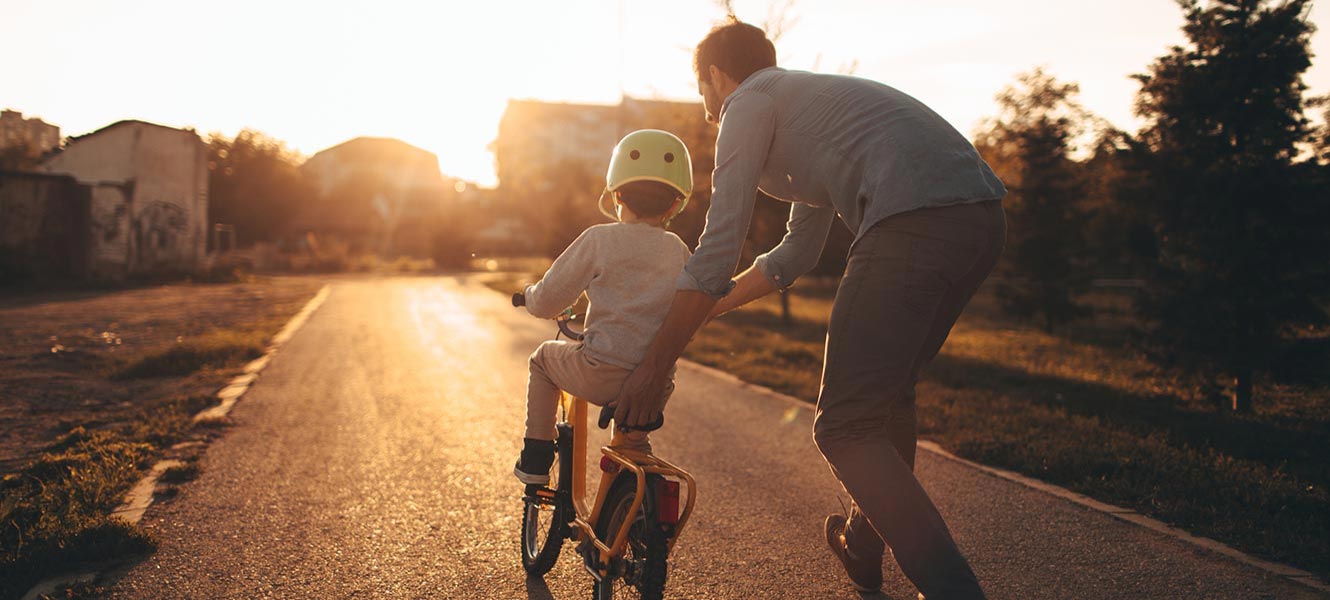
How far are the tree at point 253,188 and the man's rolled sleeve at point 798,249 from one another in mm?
55348

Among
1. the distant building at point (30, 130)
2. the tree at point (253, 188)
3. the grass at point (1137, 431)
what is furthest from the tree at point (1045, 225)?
the tree at point (253, 188)

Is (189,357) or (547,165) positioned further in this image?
(547,165)

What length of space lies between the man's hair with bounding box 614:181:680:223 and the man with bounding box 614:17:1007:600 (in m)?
0.36

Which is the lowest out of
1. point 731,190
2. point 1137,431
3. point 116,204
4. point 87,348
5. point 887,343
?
point 87,348

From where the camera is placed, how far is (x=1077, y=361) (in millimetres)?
13164

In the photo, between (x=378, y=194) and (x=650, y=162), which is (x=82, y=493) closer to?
(x=650, y=162)

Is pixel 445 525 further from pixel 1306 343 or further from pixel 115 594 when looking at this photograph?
pixel 1306 343

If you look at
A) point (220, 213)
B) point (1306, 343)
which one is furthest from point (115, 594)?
point (220, 213)

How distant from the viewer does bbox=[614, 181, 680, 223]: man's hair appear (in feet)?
9.41

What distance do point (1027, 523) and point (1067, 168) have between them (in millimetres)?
19606

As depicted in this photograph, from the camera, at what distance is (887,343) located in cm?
233

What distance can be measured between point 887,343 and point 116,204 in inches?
1039

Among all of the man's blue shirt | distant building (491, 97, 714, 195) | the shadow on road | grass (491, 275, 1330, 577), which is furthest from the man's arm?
distant building (491, 97, 714, 195)

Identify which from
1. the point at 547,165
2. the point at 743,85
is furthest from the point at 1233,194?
the point at 547,165
